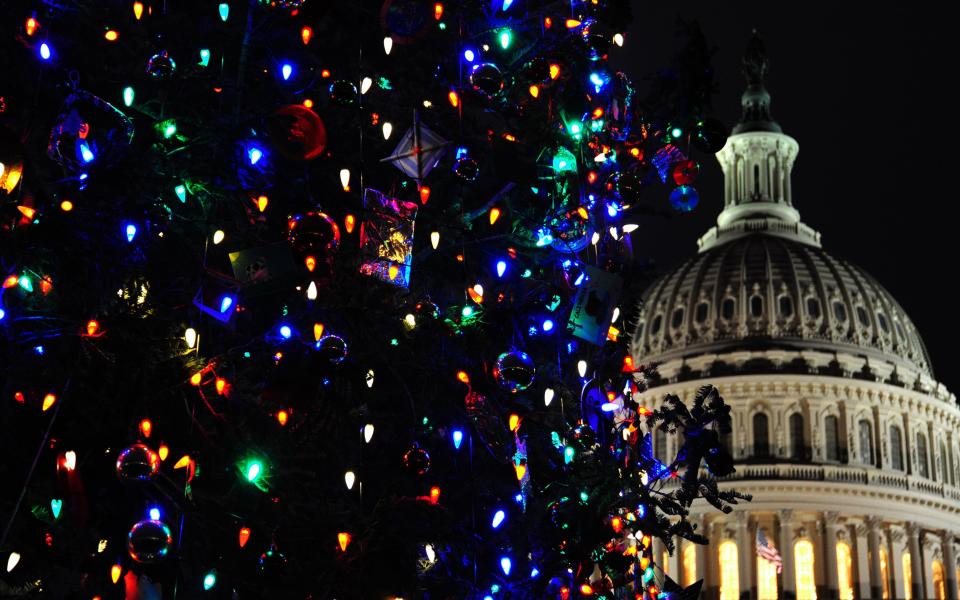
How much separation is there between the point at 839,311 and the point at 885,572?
17.3 meters

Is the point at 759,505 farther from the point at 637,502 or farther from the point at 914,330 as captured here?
the point at 637,502

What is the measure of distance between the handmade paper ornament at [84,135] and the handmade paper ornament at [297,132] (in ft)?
3.15

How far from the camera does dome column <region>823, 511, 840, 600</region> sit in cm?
7812

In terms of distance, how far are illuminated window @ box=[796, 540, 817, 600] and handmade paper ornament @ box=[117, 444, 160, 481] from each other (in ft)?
248

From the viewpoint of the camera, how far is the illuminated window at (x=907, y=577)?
80.9 m

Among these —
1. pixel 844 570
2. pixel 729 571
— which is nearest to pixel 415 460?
pixel 729 571

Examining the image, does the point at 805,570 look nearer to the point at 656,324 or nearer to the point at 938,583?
the point at 938,583

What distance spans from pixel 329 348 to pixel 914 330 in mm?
89918

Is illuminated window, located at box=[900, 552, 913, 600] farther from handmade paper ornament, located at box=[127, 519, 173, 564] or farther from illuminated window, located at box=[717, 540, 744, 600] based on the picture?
handmade paper ornament, located at box=[127, 519, 173, 564]

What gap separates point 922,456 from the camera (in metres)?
86.4

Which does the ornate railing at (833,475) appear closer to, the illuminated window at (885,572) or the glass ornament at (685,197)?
the illuminated window at (885,572)

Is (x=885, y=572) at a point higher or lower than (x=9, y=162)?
higher

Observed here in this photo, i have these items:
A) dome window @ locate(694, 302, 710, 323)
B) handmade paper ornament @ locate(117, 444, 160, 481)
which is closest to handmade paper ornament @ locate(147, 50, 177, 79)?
handmade paper ornament @ locate(117, 444, 160, 481)

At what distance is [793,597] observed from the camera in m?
78.1
